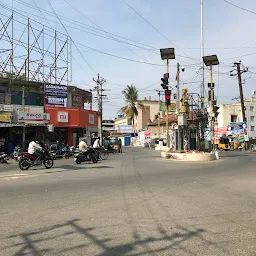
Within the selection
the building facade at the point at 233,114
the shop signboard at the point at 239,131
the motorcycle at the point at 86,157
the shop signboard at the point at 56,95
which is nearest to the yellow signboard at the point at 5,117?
the shop signboard at the point at 56,95

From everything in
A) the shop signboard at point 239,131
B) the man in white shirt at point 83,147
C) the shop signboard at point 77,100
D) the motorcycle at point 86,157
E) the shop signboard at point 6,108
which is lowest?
the motorcycle at point 86,157

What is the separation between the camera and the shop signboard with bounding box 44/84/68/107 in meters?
31.4

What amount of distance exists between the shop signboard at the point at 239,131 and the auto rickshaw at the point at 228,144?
0.82m

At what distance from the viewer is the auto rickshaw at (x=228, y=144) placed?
46.6 meters

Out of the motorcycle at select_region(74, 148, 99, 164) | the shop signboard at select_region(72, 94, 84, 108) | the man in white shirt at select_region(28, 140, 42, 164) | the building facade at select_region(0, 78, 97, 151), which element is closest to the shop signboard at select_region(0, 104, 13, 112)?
the building facade at select_region(0, 78, 97, 151)

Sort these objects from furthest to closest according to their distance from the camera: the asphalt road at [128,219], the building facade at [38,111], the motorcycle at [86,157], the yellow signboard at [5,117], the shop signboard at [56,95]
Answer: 1. the shop signboard at [56,95]
2. the building facade at [38,111]
3. the yellow signboard at [5,117]
4. the motorcycle at [86,157]
5. the asphalt road at [128,219]

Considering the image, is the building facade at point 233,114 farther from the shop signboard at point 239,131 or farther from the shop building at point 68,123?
the shop building at point 68,123

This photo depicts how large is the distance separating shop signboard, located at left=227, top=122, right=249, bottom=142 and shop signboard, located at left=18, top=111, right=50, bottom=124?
2916cm

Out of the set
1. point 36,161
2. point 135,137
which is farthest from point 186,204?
point 135,137

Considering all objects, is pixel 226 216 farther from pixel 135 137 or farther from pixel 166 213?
pixel 135 137

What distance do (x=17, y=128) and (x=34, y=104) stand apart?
10.8 feet

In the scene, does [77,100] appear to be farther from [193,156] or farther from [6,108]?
[193,156]

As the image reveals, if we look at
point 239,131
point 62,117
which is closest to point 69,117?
point 62,117

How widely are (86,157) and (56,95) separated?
14130mm
